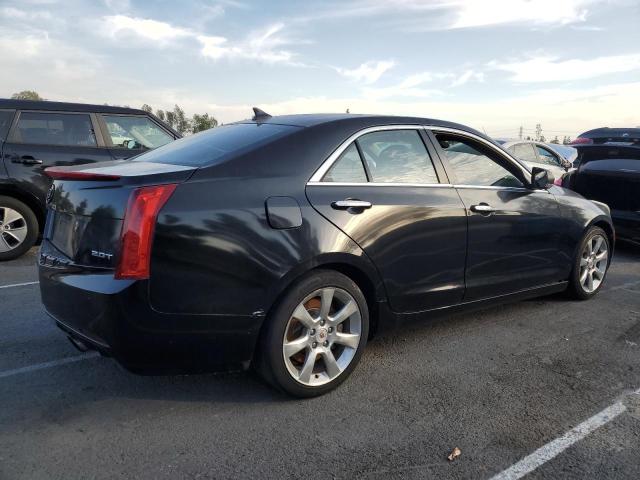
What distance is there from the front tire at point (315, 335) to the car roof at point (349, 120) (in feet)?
3.17

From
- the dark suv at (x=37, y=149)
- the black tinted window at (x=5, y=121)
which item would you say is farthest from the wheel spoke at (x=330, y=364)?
the black tinted window at (x=5, y=121)

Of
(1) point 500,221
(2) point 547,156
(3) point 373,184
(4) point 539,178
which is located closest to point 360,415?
(3) point 373,184

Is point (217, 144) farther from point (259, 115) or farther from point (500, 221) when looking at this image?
point (500, 221)

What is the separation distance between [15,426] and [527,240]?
3.57 metres

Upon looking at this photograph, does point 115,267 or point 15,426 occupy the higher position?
point 115,267

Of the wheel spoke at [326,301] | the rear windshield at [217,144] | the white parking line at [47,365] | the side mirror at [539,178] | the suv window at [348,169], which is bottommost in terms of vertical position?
the white parking line at [47,365]

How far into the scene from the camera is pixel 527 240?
14.1 feet

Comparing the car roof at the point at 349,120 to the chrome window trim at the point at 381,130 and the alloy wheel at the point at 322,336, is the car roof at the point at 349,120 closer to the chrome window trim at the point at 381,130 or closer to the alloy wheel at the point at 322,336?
the chrome window trim at the point at 381,130

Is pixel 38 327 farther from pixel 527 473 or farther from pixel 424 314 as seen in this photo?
pixel 527 473

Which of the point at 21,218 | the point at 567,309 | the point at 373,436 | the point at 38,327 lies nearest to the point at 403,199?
the point at 373,436

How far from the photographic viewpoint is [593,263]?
5188 mm

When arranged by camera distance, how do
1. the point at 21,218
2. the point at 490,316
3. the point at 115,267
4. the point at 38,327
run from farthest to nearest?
the point at 21,218
the point at 490,316
the point at 38,327
the point at 115,267

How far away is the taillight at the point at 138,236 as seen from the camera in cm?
262

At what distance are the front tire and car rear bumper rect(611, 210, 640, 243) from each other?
5224mm
